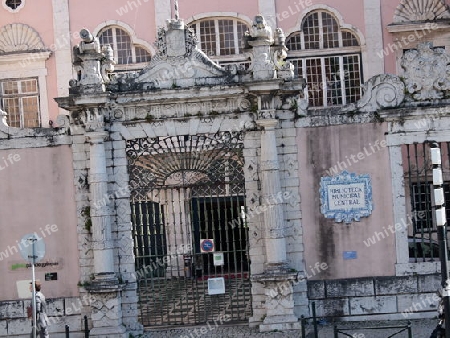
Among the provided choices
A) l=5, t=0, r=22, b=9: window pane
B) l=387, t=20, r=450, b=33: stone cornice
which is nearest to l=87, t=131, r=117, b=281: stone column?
l=5, t=0, r=22, b=9: window pane

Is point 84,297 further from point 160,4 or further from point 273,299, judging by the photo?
point 160,4

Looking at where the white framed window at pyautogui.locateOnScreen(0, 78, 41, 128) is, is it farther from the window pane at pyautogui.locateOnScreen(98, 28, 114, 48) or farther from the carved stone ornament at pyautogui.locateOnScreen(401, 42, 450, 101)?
the carved stone ornament at pyautogui.locateOnScreen(401, 42, 450, 101)

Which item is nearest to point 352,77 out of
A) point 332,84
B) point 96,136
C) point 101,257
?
point 332,84

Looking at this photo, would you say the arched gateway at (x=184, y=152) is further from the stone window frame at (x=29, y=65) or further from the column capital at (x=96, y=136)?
the stone window frame at (x=29, y=65)

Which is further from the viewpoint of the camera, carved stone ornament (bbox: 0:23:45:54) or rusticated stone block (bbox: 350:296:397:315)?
carved stone ornament (bbox: 0:23:45:54)

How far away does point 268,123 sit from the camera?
53.8 feet

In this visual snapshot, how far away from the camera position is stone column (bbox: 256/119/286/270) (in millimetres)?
16359

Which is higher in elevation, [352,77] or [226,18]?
[226,18]

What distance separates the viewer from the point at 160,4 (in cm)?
2561

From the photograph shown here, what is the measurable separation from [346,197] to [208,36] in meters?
10.4

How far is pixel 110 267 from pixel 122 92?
10.9ft

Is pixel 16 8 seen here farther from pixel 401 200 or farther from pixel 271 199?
pixel 401 200

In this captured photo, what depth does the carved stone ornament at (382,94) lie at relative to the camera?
16.5 meters

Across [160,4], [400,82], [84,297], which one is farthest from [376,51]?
[84,297]
